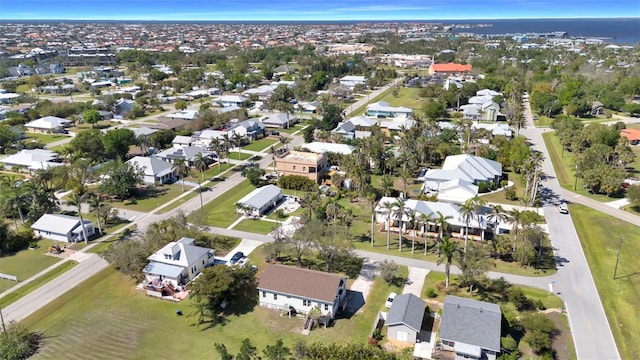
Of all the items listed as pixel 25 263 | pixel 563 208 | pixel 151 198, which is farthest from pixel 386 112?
pixel 25 263

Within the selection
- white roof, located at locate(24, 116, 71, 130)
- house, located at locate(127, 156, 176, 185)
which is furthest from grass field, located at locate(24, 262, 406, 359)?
white roof, located at locate(24, 116, 71, 130)

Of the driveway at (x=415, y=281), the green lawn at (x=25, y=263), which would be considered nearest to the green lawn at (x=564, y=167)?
the driveway at (x=415, y=281)

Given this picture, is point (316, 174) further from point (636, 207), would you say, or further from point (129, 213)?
point (636, 207)

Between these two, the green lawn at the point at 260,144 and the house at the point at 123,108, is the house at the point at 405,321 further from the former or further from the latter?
the house at the point at 123,108

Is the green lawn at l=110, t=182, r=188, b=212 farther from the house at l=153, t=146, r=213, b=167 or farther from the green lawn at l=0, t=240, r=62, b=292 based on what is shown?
the green lawn at l=0, t=240, r=62, b=292

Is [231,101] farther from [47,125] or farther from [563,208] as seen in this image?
[563,208]

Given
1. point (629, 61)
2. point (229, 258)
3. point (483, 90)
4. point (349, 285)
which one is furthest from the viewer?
point (629, 61)

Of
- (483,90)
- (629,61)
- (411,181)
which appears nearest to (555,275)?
(411,181)
